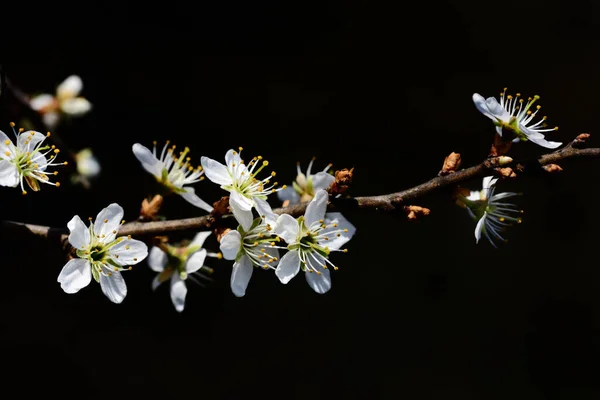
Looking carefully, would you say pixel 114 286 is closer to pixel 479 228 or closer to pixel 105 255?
pixel 105 255

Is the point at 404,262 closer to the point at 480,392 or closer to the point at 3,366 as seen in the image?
the point at 480,392

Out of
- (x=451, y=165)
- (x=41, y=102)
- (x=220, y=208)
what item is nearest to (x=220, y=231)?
(x=220, y=208)

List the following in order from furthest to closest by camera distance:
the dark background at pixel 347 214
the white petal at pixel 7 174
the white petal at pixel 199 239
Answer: the dark background at pixel 347 214
the white petal at pixel 199 239
the white petal at pixel 7 174

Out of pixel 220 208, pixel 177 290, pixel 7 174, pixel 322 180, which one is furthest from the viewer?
pixel 177 290

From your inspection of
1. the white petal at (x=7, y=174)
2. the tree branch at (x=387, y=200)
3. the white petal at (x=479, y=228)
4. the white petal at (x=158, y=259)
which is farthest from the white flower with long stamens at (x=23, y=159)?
the white petal at (x=479, y=228)

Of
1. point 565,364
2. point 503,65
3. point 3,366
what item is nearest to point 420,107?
point 503,65

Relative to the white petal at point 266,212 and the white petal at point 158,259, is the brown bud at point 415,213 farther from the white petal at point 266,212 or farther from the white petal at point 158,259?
the white petal at point 158,259

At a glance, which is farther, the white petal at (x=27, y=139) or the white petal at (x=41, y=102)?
the white petal at (x=41, y=102)
